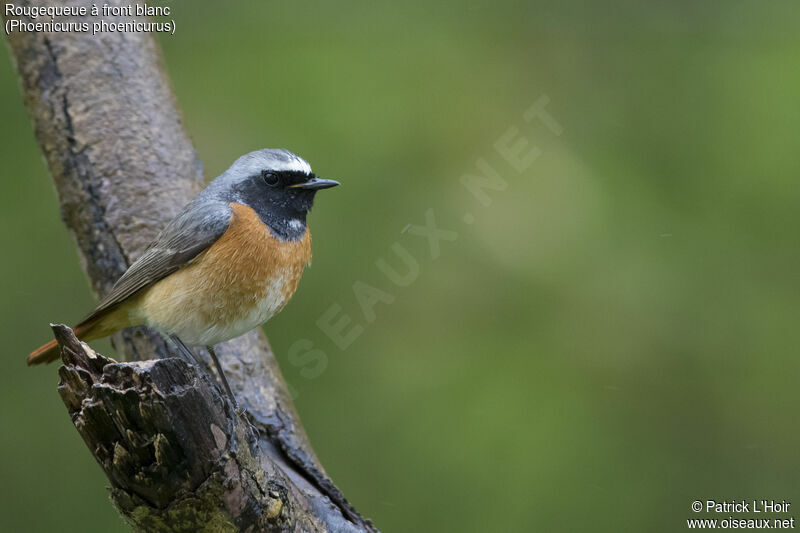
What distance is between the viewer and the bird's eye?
13.2ft

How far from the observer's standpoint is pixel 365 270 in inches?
217

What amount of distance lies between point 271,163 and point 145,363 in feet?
5.60

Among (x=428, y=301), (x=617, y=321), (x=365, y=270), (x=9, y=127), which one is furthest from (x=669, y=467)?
(x=9, y=127)

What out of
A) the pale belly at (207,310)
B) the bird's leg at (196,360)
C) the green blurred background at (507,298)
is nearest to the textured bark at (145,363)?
the bird's leg at (196,360)

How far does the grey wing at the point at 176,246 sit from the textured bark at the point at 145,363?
34 centimetres

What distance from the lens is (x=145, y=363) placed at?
2504 millimetres

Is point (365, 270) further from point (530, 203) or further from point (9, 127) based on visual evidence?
point (9, 127)

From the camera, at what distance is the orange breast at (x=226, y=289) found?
3.74m

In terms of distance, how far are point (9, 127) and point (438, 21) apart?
318cm
